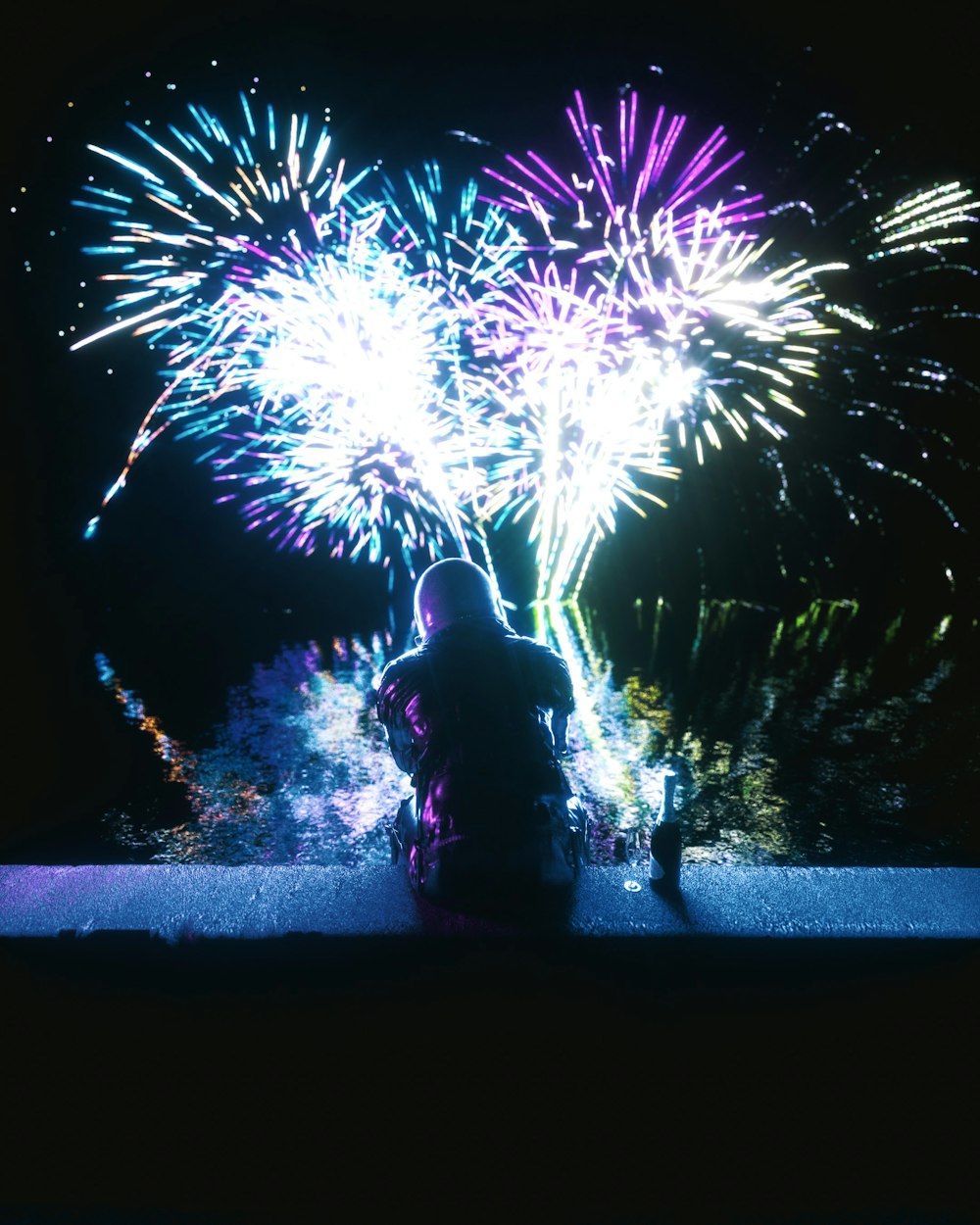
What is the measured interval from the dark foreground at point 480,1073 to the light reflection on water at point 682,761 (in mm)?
892

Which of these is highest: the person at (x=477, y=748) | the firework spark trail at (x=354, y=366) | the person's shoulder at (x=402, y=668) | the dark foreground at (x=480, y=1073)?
the firework spark trail at (x=354, y=366)

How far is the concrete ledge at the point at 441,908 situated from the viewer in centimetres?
258

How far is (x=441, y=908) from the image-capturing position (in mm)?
2723

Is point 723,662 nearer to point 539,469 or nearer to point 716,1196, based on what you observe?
point 539,469

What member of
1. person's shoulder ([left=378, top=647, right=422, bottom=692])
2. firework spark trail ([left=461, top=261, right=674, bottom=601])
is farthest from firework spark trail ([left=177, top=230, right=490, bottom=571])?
person's shoulder ([left=378, top=647, right=422, bottom=692])

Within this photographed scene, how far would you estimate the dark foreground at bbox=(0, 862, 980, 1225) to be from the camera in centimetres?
235

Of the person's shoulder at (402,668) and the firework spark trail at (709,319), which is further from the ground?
the firework spark trail at (709,319)

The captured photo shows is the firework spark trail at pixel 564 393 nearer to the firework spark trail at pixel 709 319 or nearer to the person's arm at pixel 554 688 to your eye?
the firework spark trail at pixel 709 319

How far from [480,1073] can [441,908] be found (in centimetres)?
55

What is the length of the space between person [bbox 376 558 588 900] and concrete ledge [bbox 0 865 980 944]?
0.14 m

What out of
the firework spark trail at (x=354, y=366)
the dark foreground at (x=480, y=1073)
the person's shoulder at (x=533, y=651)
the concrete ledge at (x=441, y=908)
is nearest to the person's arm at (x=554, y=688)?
the person's shoulder at (x=533, y=651)

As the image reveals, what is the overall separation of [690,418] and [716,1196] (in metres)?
27.6

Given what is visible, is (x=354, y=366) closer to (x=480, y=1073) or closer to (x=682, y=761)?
(x=682, y=761)

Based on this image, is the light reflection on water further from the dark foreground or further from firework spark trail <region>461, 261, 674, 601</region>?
firework spark trail <region>461, 261, 674, 601</region>
